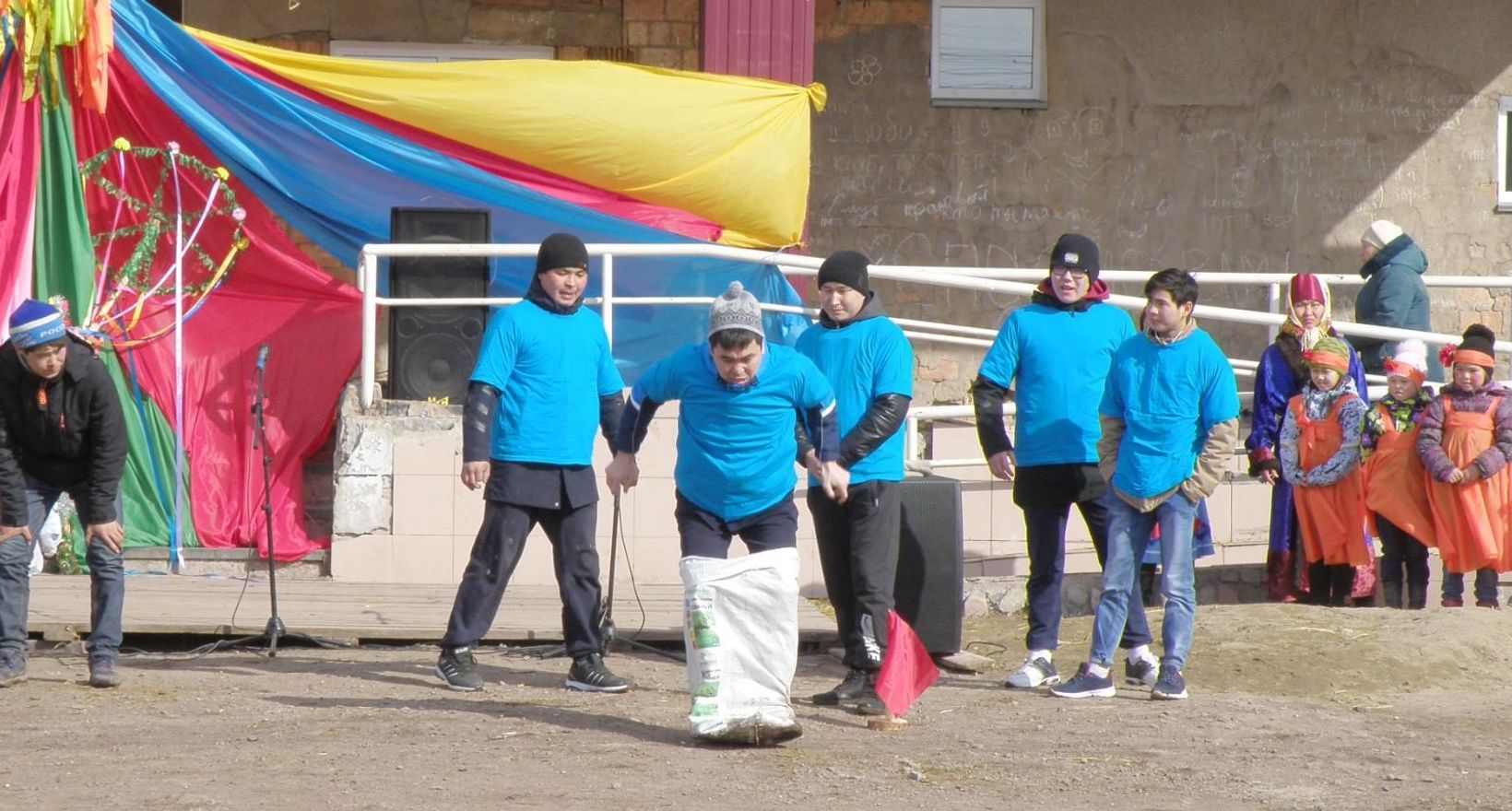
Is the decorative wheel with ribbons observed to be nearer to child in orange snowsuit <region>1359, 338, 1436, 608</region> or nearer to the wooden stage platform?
the wooden stage platform

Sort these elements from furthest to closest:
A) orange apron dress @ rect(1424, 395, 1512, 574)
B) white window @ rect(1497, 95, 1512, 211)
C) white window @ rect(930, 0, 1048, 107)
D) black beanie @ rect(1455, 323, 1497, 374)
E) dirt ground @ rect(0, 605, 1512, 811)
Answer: white window @ rect(1497, 95, 1512, 211)
white window @ rect(930, 0, 1048, 107)
black beanie @ rect(1455, 323, 1497, 374)
orange apron dress @ rect(1424, 395, 1512, 574)
dirt ground @ rect(0, 605, 1512, 811)

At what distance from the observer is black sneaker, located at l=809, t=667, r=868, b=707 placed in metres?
7.20

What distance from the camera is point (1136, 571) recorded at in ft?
24.7

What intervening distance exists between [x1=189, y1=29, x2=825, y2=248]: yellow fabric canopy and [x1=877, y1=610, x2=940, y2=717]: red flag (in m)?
4.43

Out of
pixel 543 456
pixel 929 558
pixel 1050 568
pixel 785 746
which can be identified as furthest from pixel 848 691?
pixel 543 456

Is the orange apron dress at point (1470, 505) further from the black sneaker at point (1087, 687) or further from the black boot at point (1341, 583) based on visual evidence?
the black sneaker at point (1087, 687)

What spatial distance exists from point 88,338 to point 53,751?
13.6ft

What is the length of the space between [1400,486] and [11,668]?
21.6 feet

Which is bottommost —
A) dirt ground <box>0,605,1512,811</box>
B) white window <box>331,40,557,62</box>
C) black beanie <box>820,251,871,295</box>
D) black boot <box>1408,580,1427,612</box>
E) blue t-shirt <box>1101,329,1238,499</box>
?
dirt ground <box>0,605,1512,811</box>

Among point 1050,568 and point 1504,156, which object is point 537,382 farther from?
point 1504,156

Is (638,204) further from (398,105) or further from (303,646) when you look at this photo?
(303,646)

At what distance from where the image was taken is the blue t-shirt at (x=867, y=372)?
23.7ft

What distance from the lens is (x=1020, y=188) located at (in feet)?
45.1

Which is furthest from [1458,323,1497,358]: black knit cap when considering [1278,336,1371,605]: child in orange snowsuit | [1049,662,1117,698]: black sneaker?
[1049,662,1117,698]: black sneaker
